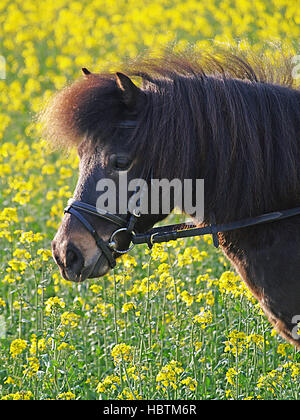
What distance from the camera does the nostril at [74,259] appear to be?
9.83 feet

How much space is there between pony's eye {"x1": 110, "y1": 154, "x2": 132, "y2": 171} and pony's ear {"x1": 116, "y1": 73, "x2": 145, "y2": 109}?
0.27 meters

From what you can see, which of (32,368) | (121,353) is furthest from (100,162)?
(32,368)

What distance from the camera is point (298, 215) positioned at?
3.11m

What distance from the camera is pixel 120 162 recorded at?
2994 mm

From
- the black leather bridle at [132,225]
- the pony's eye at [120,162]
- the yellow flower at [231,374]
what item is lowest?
the yellow flower at [231,374]

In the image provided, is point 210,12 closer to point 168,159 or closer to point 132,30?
point 132,30

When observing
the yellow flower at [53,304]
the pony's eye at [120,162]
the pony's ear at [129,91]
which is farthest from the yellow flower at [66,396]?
the pony's ear at [129,91]

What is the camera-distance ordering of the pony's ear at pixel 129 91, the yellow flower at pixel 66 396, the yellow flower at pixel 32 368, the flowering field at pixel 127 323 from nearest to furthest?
the pony's ear at pixel 129 91, the yellow flower at pixel 66 396, the yellow flower at pixel 32 368, the flowering field at pixel 127 323

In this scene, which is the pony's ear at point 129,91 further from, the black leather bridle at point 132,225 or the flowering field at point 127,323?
the flowering field at point 127,323

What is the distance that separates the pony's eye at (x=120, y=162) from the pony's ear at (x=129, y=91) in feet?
0.87

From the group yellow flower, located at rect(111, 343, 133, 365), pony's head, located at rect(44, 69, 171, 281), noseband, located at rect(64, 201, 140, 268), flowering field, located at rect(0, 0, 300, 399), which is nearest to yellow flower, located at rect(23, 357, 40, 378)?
flowering field, located at rect(0, 0, 300, 399)

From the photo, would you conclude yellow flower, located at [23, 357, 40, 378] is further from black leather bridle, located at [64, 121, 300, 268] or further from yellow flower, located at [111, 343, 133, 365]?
black leather bridle, located at [64, 121, 300, 268]

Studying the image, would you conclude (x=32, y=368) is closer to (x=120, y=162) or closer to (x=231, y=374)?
(x=231, y=374)

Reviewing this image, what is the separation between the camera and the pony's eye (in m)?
3.00
